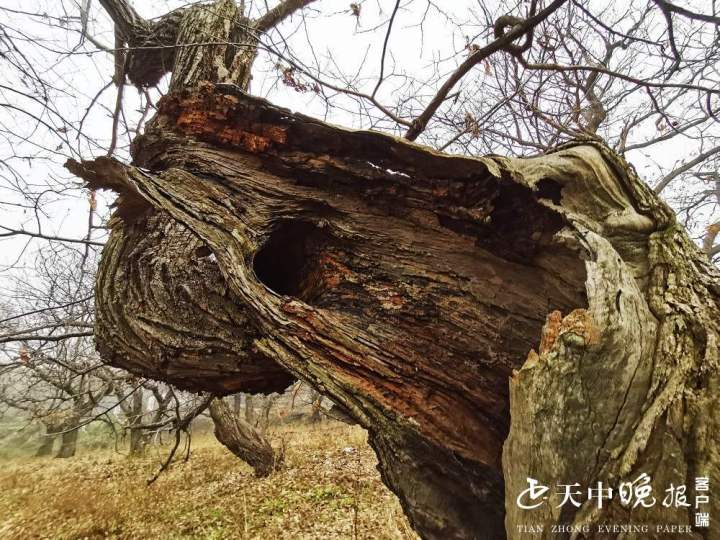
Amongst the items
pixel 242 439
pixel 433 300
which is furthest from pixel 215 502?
pixel 433 300

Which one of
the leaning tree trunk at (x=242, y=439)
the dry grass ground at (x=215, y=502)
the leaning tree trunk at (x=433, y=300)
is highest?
the leaning tree trunk at (x=433, y=300)

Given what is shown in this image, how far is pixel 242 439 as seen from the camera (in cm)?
609

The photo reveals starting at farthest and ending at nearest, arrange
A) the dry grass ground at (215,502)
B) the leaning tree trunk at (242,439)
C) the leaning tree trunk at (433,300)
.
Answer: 1. the leaning tree trunk at (242,439)
2. the dry grass ground at (215,502)
3. the leaning tree trunk at (433,300)

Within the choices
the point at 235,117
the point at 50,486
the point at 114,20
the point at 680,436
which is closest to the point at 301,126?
the point at 235,117

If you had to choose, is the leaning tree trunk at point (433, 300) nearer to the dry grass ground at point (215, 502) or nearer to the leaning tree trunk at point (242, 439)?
the dry grass ground at point (215, 502)

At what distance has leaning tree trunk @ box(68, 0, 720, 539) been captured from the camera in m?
0.96

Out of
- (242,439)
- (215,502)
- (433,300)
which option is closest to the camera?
(433,300)

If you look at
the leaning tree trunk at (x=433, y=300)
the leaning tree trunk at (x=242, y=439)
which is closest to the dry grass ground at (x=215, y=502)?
the leaning tree trunk at (x=242, y=439)

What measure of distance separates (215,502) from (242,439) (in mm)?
925

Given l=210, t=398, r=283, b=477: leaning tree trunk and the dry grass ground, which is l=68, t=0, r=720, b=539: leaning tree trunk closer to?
the dry grass ground

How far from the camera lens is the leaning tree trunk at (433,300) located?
0.96 m

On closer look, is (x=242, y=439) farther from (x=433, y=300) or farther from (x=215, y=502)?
(x=433, y=300)

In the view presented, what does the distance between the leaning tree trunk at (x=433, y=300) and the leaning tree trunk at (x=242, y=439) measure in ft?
14.6

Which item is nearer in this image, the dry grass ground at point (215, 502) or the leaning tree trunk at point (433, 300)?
→ the leaning tree trunk at point (433, 300)
